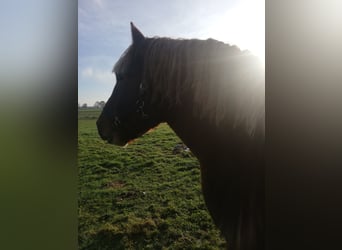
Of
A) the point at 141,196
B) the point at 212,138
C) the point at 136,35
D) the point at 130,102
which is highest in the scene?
the point at 136,35

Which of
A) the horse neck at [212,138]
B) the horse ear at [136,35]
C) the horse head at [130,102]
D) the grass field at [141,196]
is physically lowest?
the grass field at [141,196]

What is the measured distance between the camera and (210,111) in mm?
976

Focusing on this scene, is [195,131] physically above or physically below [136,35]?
below

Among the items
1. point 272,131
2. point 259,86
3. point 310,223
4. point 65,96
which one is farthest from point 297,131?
point 65,96

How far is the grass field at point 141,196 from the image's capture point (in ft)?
3.48

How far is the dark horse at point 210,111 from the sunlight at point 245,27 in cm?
4

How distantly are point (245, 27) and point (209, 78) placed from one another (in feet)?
0.77

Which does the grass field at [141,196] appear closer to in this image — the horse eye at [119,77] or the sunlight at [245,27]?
the horse eye at [119,77]

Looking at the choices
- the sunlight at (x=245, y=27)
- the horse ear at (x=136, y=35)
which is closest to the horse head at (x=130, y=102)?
the horse ear at (x=136, y=35)

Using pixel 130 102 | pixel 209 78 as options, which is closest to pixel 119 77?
pixel 130 102

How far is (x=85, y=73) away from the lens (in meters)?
1.00

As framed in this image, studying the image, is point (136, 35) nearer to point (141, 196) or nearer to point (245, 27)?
point (245, 27)

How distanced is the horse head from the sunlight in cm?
29

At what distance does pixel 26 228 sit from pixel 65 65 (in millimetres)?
465
